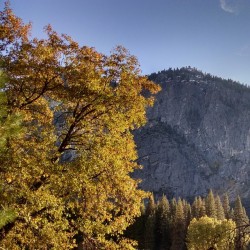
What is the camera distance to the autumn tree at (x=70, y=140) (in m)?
12.8

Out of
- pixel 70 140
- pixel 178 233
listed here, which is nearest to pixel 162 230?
pixel 178 233

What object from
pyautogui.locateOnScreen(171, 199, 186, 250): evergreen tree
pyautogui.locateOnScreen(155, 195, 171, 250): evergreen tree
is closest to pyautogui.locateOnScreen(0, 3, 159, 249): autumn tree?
pyautogui.locateOnScreen(171, 199, 186, 250): evergreen tree

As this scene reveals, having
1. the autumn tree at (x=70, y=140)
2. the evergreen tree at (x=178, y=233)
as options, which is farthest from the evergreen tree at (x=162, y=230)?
the autumn tree at (x=70, y=140)

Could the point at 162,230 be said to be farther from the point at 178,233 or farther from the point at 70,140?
the point at 70,140

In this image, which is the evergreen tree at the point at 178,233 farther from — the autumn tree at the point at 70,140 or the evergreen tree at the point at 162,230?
the autumn tree at the point at 70,140

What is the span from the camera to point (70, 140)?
48.6 feet

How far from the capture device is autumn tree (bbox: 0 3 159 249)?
1283 cm

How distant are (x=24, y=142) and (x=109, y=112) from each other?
360cm

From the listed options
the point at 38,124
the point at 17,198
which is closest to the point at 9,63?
the point at 38,124

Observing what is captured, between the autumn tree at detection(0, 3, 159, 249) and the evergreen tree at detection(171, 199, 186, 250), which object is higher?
the evergreen tree at detection(171, 199, 186, 250)

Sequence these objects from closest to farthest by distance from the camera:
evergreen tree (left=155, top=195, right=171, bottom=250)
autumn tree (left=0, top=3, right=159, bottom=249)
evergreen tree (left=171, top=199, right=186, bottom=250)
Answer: autumn tree (left=0, top=3, right=159, bottom=249), evergreen tree (left=171, top=199, right=186, bottom=250), evergreen tree (left=155, top=195, right=171, bottom=250)

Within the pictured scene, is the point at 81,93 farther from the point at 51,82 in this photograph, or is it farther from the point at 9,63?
the point at 9,63

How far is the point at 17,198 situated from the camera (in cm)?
1241

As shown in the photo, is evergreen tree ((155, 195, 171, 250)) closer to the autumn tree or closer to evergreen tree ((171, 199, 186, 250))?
evergreen tree ((171, 199, 186, 250))
